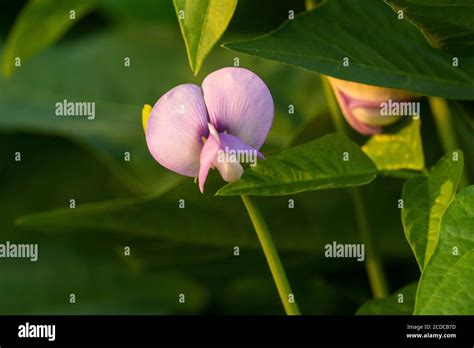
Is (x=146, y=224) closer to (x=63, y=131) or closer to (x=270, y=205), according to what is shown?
(x=270, y=205)

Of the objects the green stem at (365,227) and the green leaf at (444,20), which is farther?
the green stem at (365,227)

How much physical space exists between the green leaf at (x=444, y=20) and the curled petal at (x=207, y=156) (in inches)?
3.7

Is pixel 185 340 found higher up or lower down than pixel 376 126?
lower down

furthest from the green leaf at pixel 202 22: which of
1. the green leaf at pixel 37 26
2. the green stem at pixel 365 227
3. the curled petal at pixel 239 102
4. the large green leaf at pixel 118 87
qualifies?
the large green leaf at pixel 118 87

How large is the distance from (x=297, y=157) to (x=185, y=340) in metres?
0.10

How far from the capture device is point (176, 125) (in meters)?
0.34

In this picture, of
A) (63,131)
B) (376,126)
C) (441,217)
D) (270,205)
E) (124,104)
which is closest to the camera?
→ (441,217)

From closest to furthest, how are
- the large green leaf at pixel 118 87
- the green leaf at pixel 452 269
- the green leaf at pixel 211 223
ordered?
1. the green leaf at pixel 452 269
2. the green leaf at pixel 211 223
3. the large green leaf at pixel 118 87

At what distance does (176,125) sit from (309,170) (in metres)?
0.06

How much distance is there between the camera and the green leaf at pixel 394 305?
0.40 m

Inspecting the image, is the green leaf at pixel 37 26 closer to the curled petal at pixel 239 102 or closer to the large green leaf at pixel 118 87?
the large green leaf at pixel 118 87

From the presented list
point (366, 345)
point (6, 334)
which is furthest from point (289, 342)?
point (6, 334)

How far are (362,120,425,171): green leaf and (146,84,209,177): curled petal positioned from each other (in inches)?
4.6

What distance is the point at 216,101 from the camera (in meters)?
0.35
